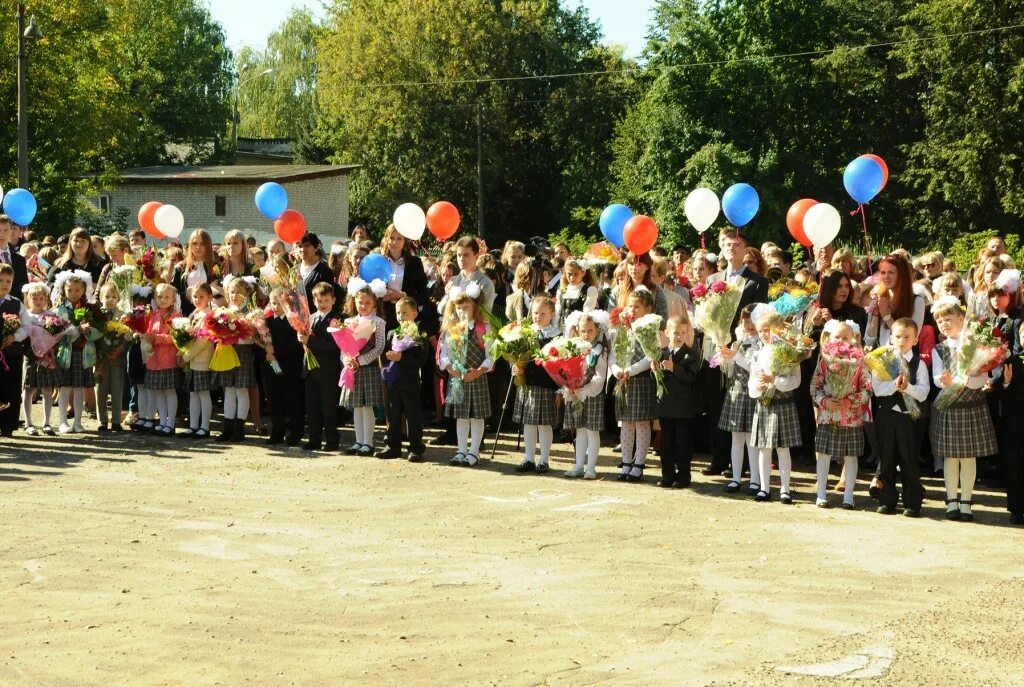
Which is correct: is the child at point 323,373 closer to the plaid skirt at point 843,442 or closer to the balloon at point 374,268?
the balloon at point 374,268

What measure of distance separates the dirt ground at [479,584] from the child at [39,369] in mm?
2009

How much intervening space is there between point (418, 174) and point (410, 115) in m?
2.58

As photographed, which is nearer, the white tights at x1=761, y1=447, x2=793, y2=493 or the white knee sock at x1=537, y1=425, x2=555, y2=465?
the white tights at x1=761, y1=447, x2=793, y2=493

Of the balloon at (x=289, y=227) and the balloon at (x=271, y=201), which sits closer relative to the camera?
the balloon at (x=289, y=227)

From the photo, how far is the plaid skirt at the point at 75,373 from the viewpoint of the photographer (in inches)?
563

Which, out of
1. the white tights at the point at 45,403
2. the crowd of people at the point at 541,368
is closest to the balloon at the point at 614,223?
the crowd of people at the point at 541,368

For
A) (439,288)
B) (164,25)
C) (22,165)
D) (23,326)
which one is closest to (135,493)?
(23,326)

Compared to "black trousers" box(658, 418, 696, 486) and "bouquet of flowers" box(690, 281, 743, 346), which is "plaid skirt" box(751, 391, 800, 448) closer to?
"black trousers" box(658, 418, 696, 486)

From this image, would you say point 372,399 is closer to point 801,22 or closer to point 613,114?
point 801,22

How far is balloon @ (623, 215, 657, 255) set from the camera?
46.1 ft

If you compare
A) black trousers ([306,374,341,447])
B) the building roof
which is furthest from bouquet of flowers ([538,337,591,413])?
the building roof

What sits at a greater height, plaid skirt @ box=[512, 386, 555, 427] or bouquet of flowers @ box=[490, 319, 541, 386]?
bouquet of flowers @ box=[490, 319, 541, 386]

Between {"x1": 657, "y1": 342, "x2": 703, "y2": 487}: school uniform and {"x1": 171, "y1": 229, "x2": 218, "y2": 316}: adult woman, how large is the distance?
5328 millimetres

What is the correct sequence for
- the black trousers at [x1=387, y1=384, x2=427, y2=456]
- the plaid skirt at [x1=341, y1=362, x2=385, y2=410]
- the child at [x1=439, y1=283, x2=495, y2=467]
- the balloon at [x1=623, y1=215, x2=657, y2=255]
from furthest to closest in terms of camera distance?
the balloon at [x1=623, y1=215, x2=657, y2=255]
the plaid skirt at [x1=341, y1=362, x2=385, y2=410]
the black trousers at [x1=387, y1=384, x2=427, y2=456]
the child at [x1=439, y1=283, x2=495, y2=467]
